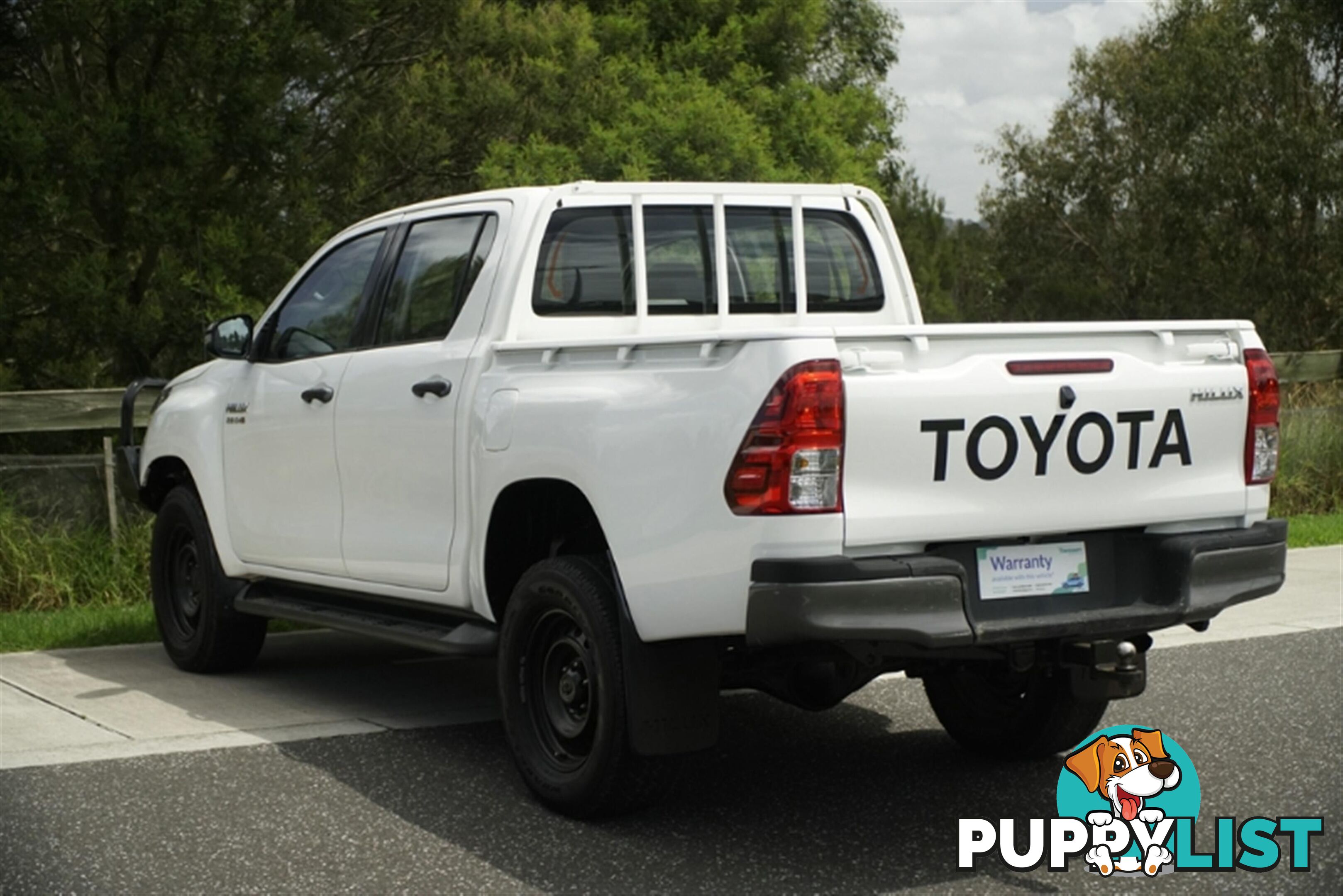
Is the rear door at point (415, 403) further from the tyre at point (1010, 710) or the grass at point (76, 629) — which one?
the grass at point (76, 629)

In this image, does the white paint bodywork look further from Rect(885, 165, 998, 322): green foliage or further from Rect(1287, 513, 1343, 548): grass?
Rect(885, 165, 998, 322): green foliage

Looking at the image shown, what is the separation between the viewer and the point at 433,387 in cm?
655

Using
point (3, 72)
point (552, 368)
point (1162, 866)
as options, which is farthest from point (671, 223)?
point (3, 72)

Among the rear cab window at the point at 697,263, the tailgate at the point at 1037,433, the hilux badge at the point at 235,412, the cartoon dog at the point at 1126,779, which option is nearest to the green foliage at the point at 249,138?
the hilux badge at the point at 235,412

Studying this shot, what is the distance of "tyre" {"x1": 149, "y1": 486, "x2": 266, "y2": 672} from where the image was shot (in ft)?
27.1

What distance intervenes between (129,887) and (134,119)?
990cm

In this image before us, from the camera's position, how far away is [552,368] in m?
6.00

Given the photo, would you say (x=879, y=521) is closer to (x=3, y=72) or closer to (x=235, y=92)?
(x=235, y=92)

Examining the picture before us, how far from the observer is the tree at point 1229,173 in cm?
3300

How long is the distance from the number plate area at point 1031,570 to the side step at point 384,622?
1900 millimetres

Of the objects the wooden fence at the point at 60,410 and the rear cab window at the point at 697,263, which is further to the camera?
the wooden fence at the point at 60,410

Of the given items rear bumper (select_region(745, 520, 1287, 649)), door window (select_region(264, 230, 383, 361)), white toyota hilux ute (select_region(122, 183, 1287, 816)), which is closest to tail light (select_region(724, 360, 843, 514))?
white toyota hilux ute (select_region(122, 183, 1287, 816))

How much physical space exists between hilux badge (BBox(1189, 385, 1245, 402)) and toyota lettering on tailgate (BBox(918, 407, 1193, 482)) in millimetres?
95

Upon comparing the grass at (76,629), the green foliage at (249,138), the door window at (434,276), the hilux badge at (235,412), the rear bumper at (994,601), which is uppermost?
the green foliage at (249,138)
